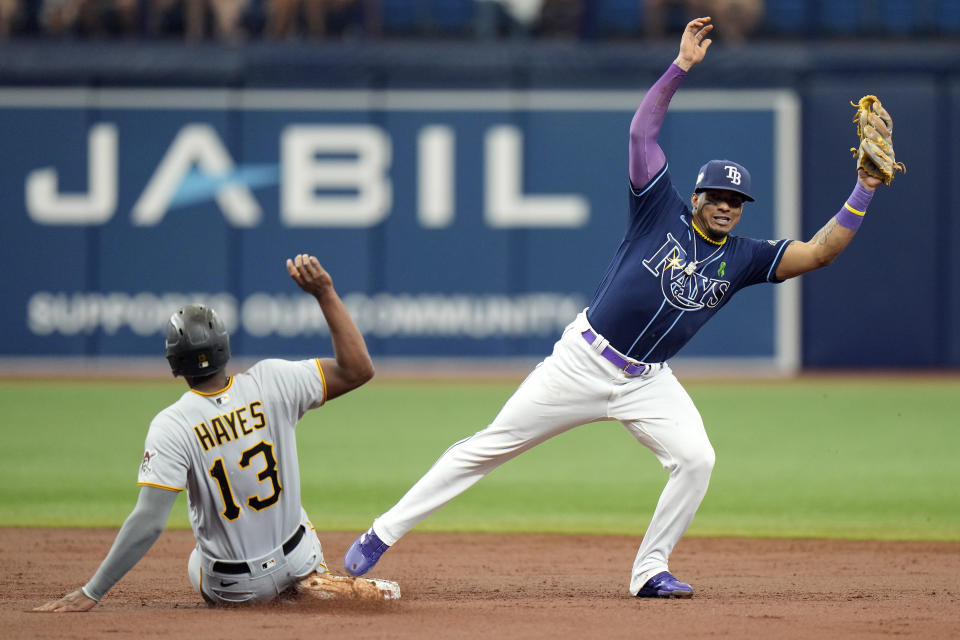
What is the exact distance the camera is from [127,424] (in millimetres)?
11656

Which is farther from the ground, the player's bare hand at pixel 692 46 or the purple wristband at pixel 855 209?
the player's bare hand at pixel 692 46

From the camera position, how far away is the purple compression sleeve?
5.47 m

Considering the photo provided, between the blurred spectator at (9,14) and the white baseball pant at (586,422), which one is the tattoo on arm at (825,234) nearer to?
the white baseball pant at (586,422)

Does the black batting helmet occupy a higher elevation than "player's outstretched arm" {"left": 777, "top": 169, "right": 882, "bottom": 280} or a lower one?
lower

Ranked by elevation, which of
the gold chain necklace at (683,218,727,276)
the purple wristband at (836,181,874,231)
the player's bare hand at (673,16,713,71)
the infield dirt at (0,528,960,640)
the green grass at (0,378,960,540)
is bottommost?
the green grass at (0,378,960,540)

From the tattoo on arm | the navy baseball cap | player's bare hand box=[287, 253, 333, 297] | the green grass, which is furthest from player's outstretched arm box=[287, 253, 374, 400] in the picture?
the green grass

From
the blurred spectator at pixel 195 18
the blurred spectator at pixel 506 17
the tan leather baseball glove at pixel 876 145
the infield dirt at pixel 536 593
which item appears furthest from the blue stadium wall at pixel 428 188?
the tan leather baseball glove at pixel 876 145

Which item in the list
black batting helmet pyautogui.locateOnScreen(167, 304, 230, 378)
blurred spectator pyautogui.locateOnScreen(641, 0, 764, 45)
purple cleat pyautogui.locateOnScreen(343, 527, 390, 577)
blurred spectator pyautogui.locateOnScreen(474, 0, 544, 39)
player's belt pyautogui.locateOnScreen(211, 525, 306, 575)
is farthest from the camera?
blurred spectator pyautogui.locateOnScreen(474, 0, 544, 39)

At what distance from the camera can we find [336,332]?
465 cm


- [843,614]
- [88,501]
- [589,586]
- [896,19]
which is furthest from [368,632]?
[896,19]

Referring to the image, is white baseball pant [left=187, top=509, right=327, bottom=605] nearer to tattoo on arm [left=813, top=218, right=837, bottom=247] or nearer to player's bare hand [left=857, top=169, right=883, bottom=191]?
tattoo on arm [left=813, top=218, right=837, bottom=247]

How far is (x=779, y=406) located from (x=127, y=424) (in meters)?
6.58

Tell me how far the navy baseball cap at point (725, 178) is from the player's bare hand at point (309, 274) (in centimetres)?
187

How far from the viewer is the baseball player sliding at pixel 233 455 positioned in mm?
4480
